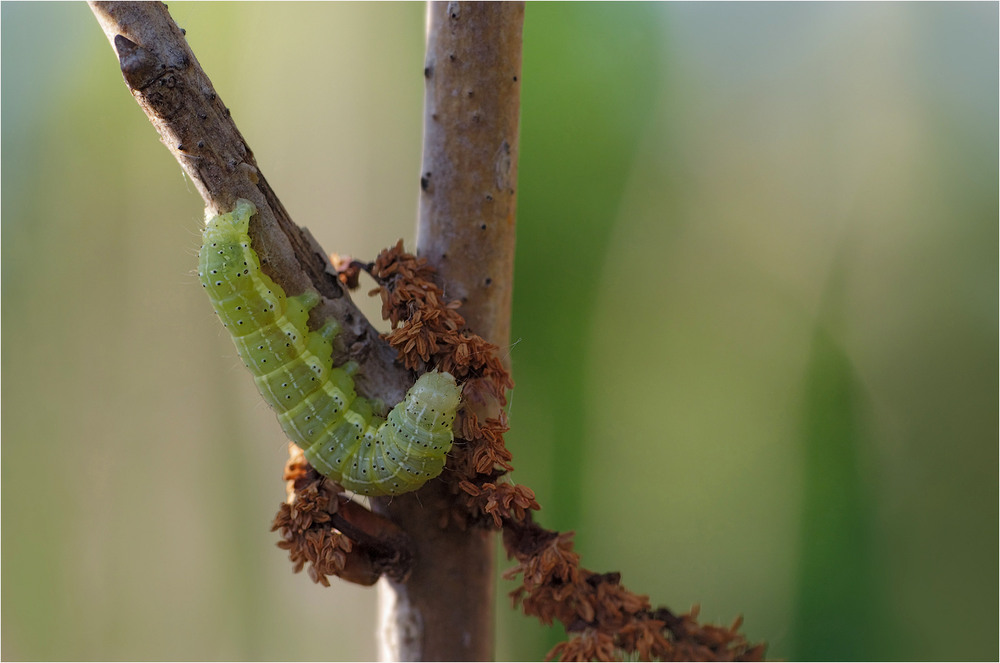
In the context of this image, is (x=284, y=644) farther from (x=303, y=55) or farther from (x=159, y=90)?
(x=159, y=90)

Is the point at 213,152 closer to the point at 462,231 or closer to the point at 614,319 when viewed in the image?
the point at 462,231

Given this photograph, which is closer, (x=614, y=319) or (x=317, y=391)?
(x=317, y=391)

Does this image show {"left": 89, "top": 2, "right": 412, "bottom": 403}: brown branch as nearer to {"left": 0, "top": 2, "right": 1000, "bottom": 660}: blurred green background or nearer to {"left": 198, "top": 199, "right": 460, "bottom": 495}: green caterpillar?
{"left": 198, "top": 199, "right": 460, "bottom": 495}: green caterpillar

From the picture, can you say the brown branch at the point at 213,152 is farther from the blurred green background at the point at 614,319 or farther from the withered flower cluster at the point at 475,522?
the blurred green background at the point at 614,319

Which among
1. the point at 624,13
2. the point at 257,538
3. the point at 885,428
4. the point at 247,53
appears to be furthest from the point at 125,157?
the point at 885,428

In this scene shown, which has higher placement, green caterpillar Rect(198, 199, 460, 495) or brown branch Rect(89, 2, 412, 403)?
brown branch Rect(89, 2, 412, 403)

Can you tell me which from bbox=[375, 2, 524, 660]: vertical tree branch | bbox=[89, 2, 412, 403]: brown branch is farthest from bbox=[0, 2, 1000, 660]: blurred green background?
bbox=[89, 2, 412, 403]: brown branch

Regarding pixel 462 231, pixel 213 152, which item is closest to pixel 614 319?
pixel 462 231
